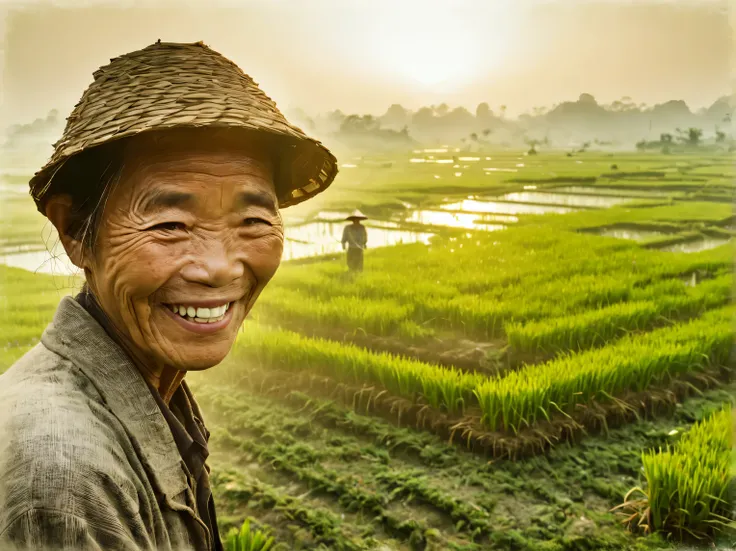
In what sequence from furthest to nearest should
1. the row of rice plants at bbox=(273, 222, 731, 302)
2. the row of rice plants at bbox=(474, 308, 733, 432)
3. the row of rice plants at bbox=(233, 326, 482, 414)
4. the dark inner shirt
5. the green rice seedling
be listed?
1. the row of rice plants at bbox=(273, 222, 731, 302)
2. the row of rice plants at bbox=(233, 326, 482, 414)
3. the row of rice plants at bbox=(474, 308, 733, 432)
4. the green rice seedling
5. the dark inner shirt

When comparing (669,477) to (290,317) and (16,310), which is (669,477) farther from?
(16,310)

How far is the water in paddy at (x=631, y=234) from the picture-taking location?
3162 millimetres

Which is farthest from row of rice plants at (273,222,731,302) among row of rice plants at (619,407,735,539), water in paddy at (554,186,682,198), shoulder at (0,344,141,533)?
shoulder at (0,344,141,533)

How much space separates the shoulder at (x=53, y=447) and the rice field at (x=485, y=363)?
1.26 m

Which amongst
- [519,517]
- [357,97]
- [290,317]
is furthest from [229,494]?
[357,97]

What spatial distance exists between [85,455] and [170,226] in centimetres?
45

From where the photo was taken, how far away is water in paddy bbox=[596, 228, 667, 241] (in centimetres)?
316

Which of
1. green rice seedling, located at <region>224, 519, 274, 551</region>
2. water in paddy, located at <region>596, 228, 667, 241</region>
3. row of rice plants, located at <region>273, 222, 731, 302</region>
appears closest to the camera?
green rice seedling, located at <region>224, 519, 274, 551</region>

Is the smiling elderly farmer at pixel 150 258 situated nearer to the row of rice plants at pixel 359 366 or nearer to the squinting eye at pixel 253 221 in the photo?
the squinting eye at pixel 253 221

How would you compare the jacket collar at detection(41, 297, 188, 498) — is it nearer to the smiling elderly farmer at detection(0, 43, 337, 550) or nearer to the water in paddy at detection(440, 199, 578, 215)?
the smiling elderly farmer at detection(0, 43, 337, 550)

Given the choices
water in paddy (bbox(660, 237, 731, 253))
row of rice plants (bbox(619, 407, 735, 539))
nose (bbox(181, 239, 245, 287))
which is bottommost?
row of rice plants (bbox(619, 407, 735, 539))

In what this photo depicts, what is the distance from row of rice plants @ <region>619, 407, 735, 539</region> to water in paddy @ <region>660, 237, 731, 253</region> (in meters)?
1.07

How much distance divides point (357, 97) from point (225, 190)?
2137 millimetres

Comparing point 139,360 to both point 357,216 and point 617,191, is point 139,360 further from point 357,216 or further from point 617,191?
point 617,191
